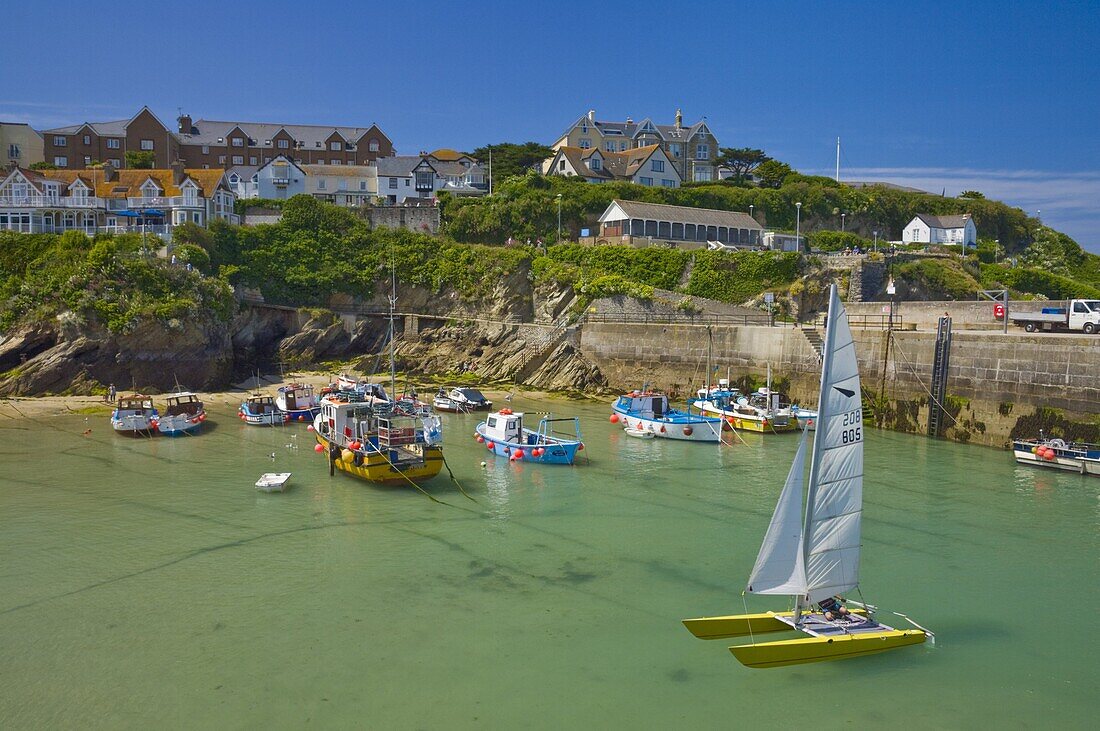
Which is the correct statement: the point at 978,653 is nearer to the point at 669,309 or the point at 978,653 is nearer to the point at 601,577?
the point at 601,577

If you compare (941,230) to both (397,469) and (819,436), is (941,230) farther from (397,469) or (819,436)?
(819,436)

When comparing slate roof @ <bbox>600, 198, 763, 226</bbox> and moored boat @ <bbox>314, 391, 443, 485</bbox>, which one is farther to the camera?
slate roof @ <bbox>600, 198, 763, 226</bbox>

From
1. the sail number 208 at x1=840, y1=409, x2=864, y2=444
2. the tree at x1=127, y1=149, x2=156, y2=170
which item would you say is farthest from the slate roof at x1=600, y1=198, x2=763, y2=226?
the sail number 208 at x1=840, y1=409, x2=864, y2=444

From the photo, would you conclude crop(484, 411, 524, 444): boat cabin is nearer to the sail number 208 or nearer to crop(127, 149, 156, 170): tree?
the sail number 208

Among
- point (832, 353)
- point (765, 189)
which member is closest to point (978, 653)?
point (832, 353)

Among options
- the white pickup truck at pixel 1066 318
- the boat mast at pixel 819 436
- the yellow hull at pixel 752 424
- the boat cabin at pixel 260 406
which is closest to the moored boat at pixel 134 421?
the boat cabin at pixel 260 406
